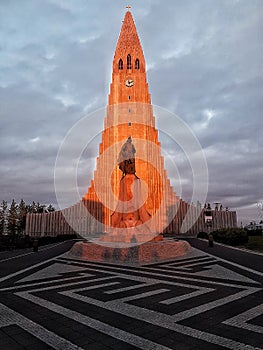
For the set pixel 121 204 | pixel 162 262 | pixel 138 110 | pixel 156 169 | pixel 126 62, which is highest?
pixel 126 62

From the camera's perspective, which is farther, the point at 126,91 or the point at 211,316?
the point at 126,91

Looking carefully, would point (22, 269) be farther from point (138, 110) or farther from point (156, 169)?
point (138, 110)

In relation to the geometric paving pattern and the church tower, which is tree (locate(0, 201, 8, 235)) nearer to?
the church tower

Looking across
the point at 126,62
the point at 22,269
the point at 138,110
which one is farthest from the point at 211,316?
the point at 126,62

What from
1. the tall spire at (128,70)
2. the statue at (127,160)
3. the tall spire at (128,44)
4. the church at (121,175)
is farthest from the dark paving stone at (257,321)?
the tall spire at (128,44)

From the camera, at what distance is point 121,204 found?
1798cm

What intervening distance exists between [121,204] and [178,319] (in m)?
12.7

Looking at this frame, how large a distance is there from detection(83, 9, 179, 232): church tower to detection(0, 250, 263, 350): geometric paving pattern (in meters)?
35.1

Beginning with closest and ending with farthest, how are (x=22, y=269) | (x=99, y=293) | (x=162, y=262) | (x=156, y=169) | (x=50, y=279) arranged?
(x=99, y=293) < (x=50, y=279) < (x=22, y=269) < (x=162, y=262) < (x=156, y=169)

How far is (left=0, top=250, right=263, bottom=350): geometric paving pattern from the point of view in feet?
14.7

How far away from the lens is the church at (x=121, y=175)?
43562 mm

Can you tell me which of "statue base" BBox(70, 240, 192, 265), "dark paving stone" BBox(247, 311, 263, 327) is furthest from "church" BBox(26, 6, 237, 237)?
"dark paving stone" BBox(247, 311, 263, 327)

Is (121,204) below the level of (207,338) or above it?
above

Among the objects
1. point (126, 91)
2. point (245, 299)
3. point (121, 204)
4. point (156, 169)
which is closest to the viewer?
point (245, 299)
